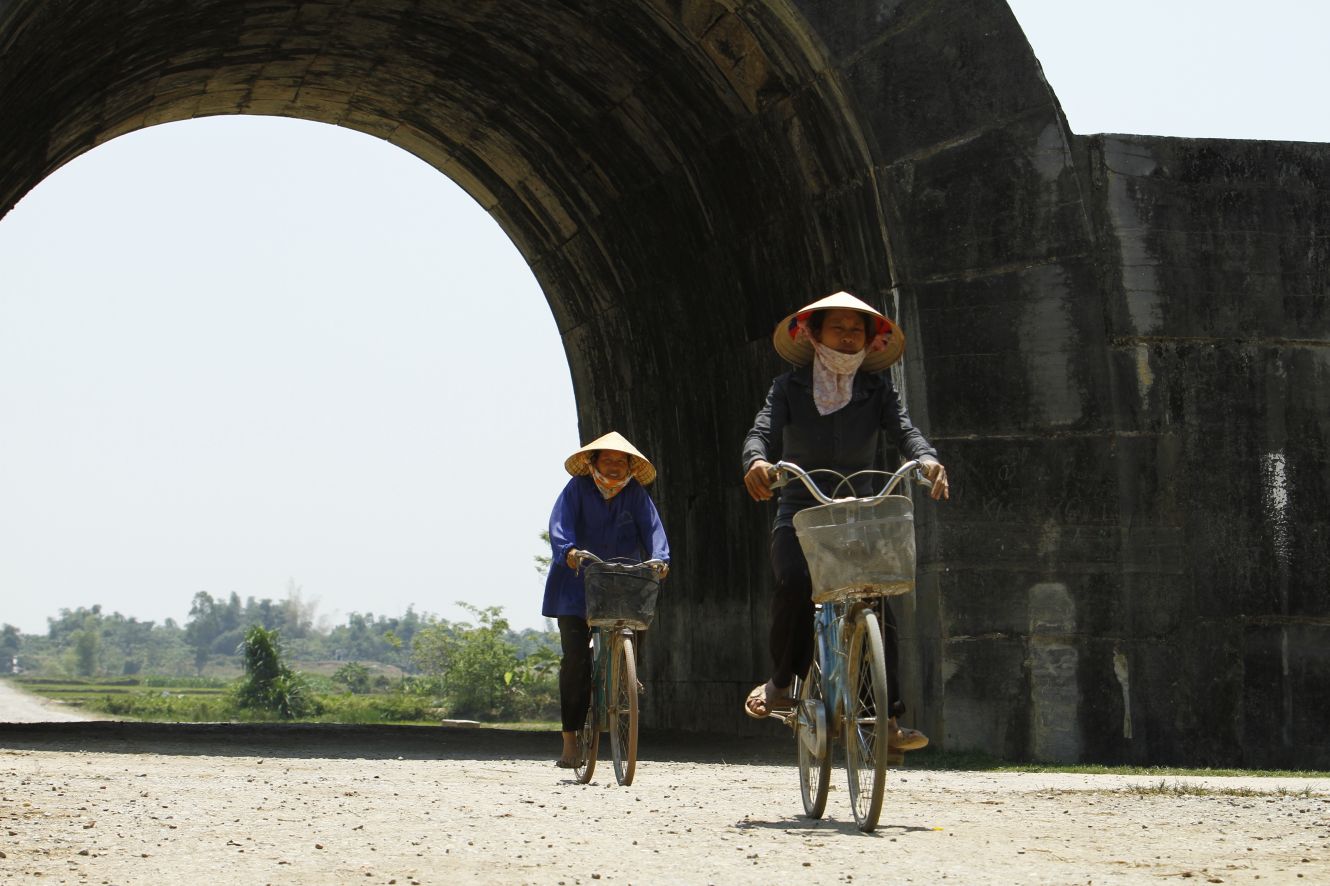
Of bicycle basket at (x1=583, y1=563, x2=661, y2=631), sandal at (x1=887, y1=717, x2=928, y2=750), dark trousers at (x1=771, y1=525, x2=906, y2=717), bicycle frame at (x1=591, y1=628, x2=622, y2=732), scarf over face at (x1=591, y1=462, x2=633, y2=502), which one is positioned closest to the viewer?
sandal at (x1=887, y1=717, x2=928, y2=750)

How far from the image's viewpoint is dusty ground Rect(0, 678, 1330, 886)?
5434 mm

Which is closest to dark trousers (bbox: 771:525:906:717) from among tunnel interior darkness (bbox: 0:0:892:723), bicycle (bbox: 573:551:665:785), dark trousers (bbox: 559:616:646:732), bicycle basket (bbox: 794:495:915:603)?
bicycle basket (bbox: 794:495:915:603)

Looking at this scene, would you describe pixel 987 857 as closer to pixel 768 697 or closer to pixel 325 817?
pixel 768 697

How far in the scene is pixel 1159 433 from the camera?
37.3 ft

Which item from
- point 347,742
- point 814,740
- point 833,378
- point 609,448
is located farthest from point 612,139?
point 814,740

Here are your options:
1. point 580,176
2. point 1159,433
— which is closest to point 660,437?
point 580,176

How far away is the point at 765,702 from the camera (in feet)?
23.9

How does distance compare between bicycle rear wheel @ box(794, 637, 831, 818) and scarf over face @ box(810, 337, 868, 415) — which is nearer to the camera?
bicycle rear wheel @ box(794, 637, 831, 818)

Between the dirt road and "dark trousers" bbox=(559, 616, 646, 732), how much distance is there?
35cm

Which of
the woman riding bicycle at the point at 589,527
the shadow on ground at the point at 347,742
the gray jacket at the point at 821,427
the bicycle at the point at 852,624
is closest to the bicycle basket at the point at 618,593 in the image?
the woman riding bicycle at the point at 589,527

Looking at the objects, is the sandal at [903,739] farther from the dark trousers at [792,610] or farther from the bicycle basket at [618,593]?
the bicycle basket at [618,593]

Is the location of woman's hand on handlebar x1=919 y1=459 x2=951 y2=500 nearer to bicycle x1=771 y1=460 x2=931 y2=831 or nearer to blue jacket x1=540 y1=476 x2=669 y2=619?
bicycle x1=771 y1=460 x2=931 y2=831

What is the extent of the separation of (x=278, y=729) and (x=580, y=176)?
5.25 m

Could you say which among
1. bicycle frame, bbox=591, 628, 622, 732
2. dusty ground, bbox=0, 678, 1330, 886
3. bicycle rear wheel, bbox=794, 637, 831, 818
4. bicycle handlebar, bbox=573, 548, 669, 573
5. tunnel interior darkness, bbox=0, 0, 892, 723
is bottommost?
dusty ground, bbox=0, 678, 1330, 886
